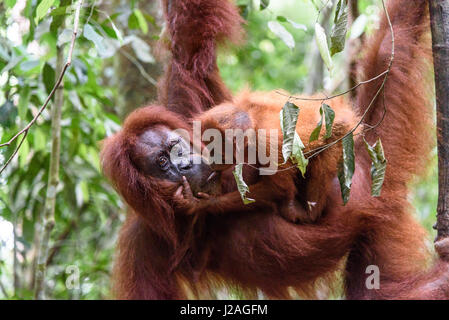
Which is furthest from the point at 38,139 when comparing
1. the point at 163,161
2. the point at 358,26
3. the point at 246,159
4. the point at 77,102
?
the point at 358,26

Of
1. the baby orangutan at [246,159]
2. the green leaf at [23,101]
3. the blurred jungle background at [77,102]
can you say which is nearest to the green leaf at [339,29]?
the blurred jungle background at [77,102]

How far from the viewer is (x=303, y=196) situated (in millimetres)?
2742

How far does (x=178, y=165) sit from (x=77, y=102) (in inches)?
46.7

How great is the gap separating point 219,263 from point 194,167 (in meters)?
0.64

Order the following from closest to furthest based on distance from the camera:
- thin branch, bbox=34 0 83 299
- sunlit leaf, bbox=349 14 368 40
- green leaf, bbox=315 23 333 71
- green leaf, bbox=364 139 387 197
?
green leaf, bbox=315 23 333 71 → green leaf, bbox=364 139 387 197 → thin branch, bbox=34 0 83 299 → sunlit leaf, bbox=349 14 368 40

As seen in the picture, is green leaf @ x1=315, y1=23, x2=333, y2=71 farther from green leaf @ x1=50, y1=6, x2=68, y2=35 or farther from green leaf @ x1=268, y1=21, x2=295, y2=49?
green leaf @ x1=50, y1=6, x2=68, y2=35

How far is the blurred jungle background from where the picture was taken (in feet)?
10.1

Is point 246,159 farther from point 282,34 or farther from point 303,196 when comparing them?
point 282,34

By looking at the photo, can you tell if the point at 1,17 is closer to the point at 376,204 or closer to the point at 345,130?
the point at 345,130

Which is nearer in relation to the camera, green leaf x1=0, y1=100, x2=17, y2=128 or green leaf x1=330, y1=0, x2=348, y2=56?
green leaf x1=330, y1=0, x2=348, y2=56

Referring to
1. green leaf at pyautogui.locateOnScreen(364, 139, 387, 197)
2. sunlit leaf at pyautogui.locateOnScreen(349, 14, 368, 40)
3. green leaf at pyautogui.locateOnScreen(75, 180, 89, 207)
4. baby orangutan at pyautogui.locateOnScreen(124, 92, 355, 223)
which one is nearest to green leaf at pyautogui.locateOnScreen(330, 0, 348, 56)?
green leaf at pyautogui.locateOnScreen(364, 139, 387, 197)

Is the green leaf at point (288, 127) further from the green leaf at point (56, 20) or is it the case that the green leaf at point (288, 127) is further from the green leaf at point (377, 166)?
the green leaf at point (56, 20)

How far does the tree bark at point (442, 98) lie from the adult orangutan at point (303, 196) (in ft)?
1.83

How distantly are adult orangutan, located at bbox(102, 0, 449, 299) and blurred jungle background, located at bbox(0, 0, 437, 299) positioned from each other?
0.93 ft
